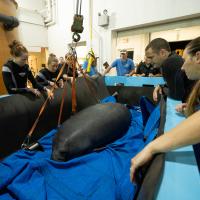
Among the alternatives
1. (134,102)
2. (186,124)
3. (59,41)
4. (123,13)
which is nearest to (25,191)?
(186,124)

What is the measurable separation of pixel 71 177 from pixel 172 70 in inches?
47.2

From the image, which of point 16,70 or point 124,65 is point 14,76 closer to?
point 16,70

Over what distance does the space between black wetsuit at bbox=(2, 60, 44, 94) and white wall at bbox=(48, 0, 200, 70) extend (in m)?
3.54

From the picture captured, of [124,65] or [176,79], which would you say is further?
[124,65]

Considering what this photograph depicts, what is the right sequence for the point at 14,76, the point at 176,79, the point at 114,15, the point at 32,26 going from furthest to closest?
the point at 32,26 → the point at 114,15 → the point at 14,76 → the point at 176,79

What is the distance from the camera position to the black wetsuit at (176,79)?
4.42 feet

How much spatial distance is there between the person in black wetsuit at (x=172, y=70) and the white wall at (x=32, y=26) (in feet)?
21.5

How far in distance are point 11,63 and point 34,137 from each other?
2.85 feet

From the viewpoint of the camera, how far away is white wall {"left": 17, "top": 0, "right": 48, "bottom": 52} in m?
6.99

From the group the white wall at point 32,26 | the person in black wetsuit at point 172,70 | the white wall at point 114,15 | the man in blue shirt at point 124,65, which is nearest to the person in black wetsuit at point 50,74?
the person in black wetsuit at point 172,70

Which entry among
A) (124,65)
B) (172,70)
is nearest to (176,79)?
(172,70)

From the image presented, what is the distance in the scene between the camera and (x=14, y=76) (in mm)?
1958

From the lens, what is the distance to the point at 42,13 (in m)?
7.43

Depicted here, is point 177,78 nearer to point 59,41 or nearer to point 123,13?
point 123,13
